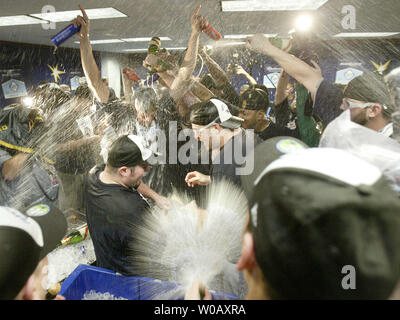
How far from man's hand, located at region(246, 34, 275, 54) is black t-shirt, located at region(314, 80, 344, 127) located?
194 mm

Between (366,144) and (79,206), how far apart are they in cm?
125

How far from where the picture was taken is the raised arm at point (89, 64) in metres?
0.81

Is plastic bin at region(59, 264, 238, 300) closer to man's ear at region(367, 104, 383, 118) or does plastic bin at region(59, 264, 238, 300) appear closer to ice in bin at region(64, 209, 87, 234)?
ice in bin at region(64, 209, 87, 234)

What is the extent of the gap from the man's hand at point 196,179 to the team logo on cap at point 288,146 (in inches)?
14.8

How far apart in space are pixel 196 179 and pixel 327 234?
0.65 m

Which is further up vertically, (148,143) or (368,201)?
(368,201)

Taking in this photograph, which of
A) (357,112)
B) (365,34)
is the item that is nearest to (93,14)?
(357,112)

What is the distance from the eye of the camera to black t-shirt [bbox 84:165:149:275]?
31.2 inches

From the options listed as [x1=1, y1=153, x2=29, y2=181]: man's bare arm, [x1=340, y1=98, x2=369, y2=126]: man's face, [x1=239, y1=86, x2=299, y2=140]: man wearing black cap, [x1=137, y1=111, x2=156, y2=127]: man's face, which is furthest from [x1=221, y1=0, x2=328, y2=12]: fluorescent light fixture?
[x1=1, y1=153, x2=29, y2=181]: man's bare arm

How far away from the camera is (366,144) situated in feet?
1.74

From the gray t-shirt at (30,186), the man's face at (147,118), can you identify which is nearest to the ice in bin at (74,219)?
the gray t-shirt at (30,186)

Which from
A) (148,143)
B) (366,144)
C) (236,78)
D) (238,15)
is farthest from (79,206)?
(366,144)

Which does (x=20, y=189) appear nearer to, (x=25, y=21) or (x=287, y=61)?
(x=25, y=21)
